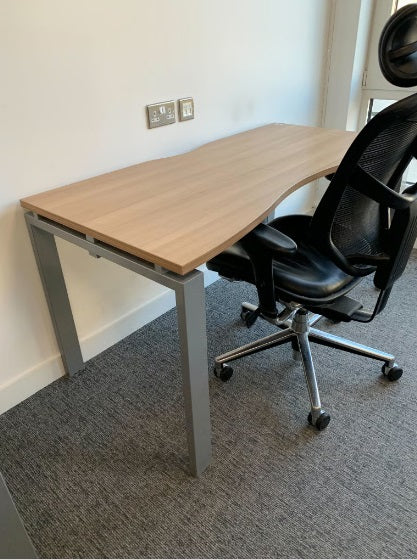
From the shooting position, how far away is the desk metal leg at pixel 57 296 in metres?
1.49

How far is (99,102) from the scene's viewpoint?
1.55m

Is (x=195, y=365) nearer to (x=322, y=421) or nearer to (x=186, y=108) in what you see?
(x=322, y=421)

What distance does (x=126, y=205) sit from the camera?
134 centimetres

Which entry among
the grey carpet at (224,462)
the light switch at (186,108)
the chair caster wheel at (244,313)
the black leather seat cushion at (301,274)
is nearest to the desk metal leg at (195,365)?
the grey carpet at (224,462)

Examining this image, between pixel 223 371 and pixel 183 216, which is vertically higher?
pixel 183 216

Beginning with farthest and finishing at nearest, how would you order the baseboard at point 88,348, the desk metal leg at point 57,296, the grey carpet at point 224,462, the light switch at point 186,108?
the light switch at point 186,108
the baseboard at point 88,348
the desk metal leg at point 57,296
the grey carpet at point 224,462

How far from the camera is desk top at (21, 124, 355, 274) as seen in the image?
3.67 ft

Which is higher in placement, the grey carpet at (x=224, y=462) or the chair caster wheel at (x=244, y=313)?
the chair caster wheel at (x=244, y=313)

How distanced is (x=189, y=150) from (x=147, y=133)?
266 mm

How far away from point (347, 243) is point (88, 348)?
1.16 metres

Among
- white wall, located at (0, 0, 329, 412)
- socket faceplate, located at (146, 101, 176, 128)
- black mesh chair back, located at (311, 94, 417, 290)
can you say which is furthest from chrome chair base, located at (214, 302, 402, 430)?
socket faceplate, located at (146, 101, 176, 128)

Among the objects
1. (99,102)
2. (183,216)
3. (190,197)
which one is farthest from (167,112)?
(183,216)

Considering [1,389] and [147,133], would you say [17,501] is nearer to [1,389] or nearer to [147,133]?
[1,389]

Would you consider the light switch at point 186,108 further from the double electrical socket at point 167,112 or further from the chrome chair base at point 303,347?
the chrome chair base at point 303,347
